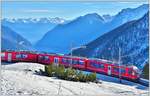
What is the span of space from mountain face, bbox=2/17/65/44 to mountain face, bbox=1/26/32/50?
4 centimetres

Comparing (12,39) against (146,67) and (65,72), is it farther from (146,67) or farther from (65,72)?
(146,67)

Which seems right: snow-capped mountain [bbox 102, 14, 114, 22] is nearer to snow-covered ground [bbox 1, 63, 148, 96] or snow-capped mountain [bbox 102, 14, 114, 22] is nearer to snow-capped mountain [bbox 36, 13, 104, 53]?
snow-capped mountain [bbox 36, 13, 104, 53]

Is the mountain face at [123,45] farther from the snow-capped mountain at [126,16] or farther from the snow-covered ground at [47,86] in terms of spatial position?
the snow-covered ground at [47,86]

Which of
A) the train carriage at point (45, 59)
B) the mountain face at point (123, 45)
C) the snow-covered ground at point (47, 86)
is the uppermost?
the mountain face at point (123, 45)

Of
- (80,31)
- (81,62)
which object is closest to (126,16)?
(80,31)

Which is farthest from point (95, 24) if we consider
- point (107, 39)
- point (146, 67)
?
point (146, 67)

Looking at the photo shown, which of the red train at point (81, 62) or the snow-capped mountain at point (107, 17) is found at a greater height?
the snow-capped mountain at point (107, 17)

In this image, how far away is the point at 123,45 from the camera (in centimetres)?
665

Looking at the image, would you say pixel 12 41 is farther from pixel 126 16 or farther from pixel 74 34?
pixel 126 16

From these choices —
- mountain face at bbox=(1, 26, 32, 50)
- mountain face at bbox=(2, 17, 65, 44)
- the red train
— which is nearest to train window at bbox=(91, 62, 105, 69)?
the red train

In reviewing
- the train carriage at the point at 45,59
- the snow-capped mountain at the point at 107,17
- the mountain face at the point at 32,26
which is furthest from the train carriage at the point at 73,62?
the snow-capped mountain at the point at 107,17

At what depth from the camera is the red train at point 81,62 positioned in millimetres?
6684

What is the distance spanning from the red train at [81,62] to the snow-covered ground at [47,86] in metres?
0.05

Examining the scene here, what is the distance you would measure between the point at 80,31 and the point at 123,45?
401mm
